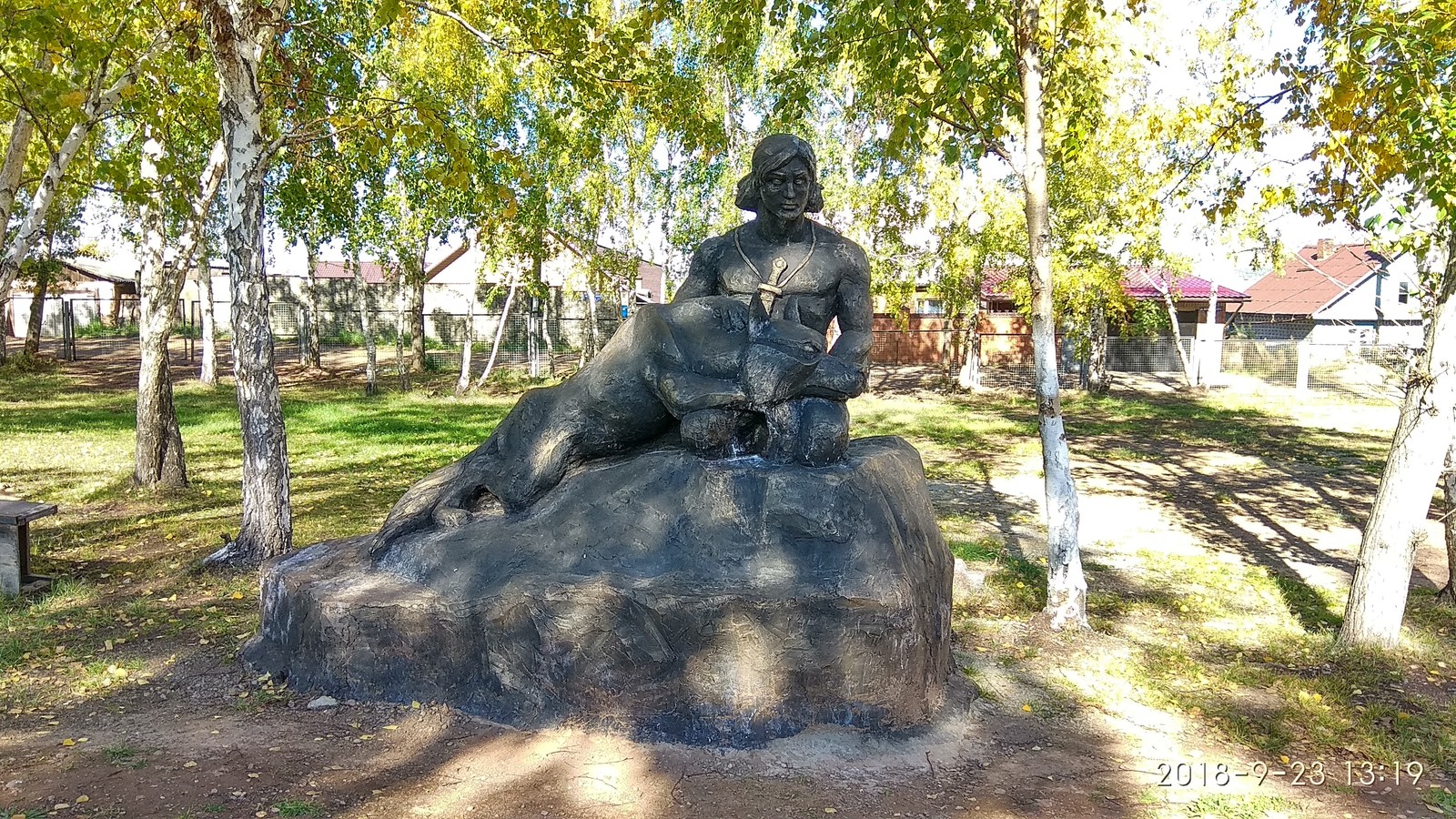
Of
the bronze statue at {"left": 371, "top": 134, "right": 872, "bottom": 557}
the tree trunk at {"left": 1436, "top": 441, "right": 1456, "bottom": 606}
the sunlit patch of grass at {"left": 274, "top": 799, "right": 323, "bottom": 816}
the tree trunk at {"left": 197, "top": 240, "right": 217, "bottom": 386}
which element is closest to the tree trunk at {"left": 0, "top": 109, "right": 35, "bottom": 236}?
the bronze statue at {"left": 371, "top": 134, "right": 872, "bottom": 557}

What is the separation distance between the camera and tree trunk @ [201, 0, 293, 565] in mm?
6039

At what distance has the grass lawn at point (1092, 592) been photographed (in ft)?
14.5

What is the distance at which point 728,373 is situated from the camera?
14.6 ft

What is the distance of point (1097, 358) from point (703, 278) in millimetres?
18897

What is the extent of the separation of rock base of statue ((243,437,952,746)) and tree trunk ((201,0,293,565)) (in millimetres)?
2324

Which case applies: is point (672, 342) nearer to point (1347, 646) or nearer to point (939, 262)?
point (1347, 646)

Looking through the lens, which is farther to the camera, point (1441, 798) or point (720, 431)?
point (720, 431)

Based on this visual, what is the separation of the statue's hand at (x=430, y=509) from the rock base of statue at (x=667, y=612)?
219 mm

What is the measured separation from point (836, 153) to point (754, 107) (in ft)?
7.89

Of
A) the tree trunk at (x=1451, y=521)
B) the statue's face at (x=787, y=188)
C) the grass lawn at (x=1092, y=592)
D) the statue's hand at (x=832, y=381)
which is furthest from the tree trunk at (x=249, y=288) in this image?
the tree trunk at (x=1451, y=521)

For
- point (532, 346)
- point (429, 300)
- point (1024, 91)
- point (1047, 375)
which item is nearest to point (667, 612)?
point (1047, 375)

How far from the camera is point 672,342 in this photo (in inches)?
177

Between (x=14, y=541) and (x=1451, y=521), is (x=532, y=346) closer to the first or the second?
(x=14, y=541)

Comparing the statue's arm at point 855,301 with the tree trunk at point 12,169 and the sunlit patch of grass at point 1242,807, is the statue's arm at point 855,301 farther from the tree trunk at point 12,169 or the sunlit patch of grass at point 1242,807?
the tree trunk at point 12,169
